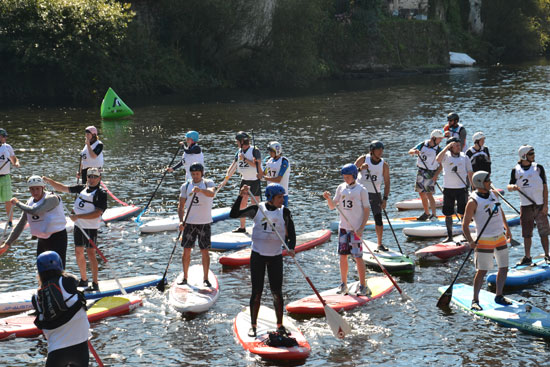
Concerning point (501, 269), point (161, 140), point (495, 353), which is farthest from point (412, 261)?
point (161, 140)

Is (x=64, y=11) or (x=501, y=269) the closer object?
(x=501, y=269)

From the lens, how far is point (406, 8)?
82.0 meters

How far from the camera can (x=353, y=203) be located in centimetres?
1323

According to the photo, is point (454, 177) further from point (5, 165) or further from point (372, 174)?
point (5, 165)

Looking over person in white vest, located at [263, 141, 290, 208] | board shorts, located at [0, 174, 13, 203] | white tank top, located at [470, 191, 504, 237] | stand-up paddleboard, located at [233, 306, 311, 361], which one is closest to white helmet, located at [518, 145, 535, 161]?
white tank top, located at [470, 191, 504, 237]

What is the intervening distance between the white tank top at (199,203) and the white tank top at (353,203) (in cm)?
253

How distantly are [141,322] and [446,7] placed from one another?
266 ft

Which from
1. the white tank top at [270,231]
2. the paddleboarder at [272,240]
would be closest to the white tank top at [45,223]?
the paddleboarder at [272,240]

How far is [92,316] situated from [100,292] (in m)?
1.11

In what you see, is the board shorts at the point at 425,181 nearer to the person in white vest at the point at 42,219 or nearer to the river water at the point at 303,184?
the river water at the point at 303,184

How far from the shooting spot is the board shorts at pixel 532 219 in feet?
48.5

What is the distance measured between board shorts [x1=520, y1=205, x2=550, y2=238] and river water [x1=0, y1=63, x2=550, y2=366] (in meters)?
1.19

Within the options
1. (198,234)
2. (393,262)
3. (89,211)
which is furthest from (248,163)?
(89,211)

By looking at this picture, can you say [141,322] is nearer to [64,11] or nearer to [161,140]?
[161,140]
